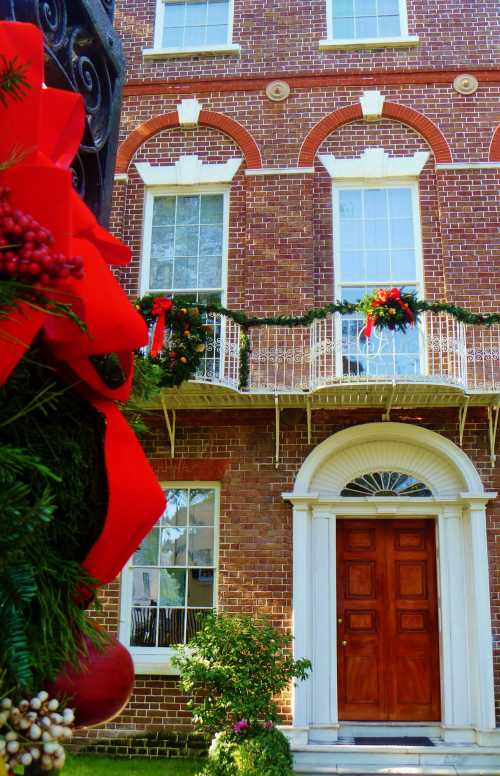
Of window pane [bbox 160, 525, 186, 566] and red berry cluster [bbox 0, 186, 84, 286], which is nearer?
red berry cluster [bbox 0, 186, 84, 286]

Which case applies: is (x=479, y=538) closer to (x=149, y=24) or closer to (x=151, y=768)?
(x=151, y=768)

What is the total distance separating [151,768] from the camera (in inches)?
342

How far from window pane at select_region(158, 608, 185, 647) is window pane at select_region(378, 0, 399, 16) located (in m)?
9.03

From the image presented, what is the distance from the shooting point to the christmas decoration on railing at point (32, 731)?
3.39 ft

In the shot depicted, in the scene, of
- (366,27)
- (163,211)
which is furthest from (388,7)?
(163,211)

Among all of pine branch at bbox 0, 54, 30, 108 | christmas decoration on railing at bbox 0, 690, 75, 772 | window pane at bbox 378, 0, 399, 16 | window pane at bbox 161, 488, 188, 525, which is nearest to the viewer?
christmas decoration on railing at bbox 0, 690, 75, 772

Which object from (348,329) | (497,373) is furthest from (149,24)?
(497,373)

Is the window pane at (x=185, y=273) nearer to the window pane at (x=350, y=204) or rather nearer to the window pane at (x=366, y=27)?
the window pane at (x=350, y=204)

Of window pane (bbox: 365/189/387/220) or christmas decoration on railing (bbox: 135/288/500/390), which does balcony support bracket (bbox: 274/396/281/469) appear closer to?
christmas decoration on railing (bbox: 135/288/500/390)

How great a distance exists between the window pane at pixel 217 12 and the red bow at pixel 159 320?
5.36 meters

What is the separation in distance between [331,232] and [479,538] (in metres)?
4.50

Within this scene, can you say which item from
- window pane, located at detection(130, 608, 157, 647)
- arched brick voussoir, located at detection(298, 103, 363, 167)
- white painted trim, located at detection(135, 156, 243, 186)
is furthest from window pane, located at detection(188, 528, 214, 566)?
arched brick voussoir, located at detection(298, 103, 363, 167)

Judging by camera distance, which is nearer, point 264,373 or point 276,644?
point 276,644

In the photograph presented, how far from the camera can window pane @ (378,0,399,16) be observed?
11.7 meters
